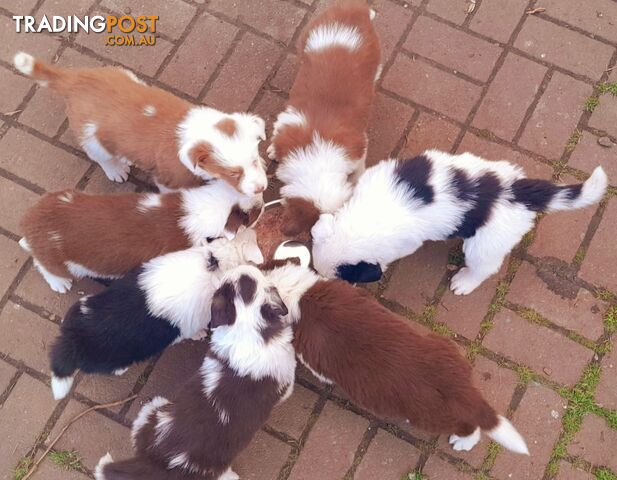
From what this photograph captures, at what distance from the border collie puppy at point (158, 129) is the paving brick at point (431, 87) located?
111 cm

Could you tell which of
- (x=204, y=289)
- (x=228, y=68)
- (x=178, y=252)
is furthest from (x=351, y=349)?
(x=228, y=68)

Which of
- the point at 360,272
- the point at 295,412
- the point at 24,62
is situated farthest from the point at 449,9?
the point at 295,412

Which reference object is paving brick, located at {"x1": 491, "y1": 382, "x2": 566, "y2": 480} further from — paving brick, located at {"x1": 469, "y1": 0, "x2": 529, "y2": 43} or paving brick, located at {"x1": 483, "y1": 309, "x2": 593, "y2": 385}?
paving brick, located at {"x1": 469, "y1": 0, "x2": 529, "y2": 43}

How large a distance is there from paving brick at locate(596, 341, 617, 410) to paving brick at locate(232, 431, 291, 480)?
175 cm

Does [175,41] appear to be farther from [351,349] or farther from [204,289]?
[351,349]

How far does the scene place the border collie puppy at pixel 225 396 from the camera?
8.66ft

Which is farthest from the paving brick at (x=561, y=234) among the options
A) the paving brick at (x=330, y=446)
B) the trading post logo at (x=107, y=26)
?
the trading post logo at (x=107, y=26)

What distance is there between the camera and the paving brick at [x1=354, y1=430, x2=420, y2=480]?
3.18 m

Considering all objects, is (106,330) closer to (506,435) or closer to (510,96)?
(506,435)

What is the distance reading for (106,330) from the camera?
9.12ft

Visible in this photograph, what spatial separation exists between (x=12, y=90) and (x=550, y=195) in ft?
10.9

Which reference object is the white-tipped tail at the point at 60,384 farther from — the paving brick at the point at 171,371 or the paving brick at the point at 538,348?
the paving brick at the point at 538,348

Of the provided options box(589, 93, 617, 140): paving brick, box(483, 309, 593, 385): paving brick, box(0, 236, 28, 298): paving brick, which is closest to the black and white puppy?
box(0, 236, 28, 298): paving brick

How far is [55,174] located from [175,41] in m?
1.16
